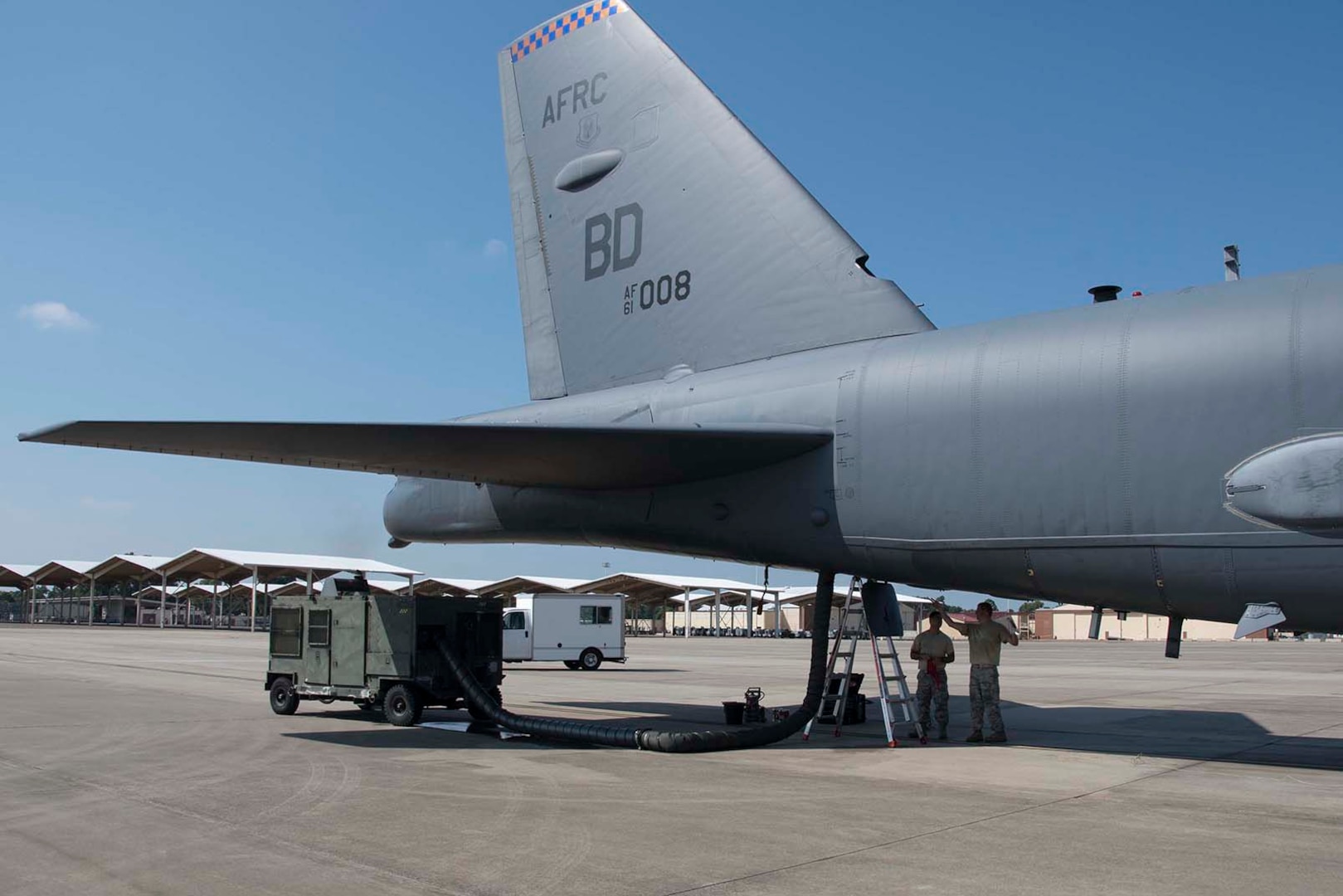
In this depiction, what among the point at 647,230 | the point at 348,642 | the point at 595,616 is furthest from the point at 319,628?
the point at 595,616

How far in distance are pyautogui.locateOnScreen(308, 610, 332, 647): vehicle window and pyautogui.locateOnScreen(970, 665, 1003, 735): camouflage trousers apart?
833 centimetres

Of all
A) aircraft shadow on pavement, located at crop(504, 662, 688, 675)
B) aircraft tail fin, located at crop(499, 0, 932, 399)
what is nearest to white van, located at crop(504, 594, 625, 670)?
aircraft shadow on pavement, located at crop(504, 662, 688, 675)

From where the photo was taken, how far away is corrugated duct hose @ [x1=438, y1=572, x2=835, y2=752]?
37.5ft

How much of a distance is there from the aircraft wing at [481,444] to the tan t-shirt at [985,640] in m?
3.32

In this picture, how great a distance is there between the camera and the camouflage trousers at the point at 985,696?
12.4 metres

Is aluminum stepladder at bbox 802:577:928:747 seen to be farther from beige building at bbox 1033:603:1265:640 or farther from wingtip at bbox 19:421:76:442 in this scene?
beige building at bbox 1033:603:1265:640

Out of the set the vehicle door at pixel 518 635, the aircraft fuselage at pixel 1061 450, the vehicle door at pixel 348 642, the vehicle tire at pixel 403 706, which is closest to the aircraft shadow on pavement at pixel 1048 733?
the vehicle tire at pixel 403 706

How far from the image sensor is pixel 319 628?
14.7 m

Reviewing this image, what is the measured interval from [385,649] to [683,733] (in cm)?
433

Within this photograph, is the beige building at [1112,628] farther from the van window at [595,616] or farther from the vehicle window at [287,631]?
the vehicle window at [287,631]

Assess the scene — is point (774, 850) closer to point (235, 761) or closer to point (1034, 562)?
point (1034, 562)

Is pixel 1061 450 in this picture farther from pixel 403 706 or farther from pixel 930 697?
pixel 403 706

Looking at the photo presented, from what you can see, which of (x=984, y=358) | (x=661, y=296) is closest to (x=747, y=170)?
(x=661, y=296)

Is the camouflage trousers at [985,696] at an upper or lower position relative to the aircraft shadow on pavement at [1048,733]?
upper
